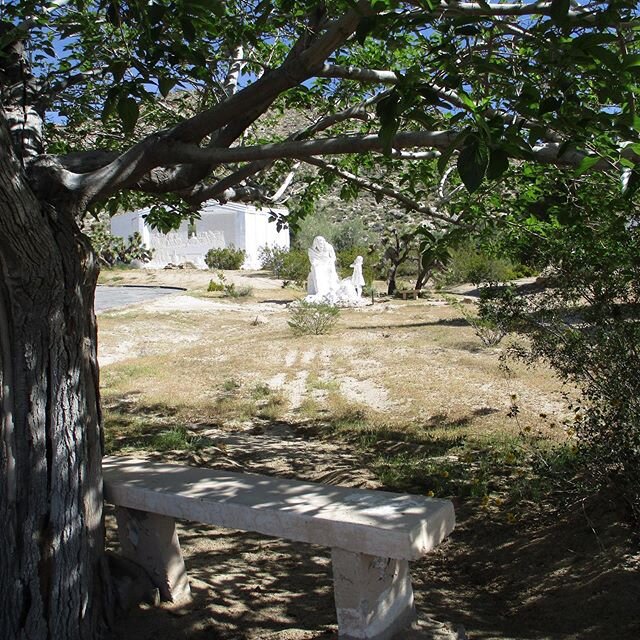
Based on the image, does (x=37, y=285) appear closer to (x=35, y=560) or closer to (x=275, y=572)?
(x=35, y=560)

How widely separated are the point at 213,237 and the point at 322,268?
16.8m

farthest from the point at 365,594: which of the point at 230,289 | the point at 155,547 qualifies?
the point at 230,289

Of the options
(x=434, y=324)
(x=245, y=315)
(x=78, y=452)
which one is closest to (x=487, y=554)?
(x=78, y=452)

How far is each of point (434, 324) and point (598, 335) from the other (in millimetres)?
11873

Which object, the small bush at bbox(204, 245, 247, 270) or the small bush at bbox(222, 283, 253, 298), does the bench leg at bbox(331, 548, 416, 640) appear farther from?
the small bush at bbox(204, 245, 247, 270)

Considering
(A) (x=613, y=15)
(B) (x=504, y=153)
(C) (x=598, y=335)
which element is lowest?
(C) (x=598, y=335)

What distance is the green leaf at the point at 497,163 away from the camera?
2072mm

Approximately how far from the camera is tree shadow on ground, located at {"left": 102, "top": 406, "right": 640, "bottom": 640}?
11.3ft

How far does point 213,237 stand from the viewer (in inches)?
1511

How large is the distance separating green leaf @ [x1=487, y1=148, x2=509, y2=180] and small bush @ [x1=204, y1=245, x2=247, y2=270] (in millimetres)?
34168

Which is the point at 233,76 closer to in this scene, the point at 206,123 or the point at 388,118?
the point at 206,123

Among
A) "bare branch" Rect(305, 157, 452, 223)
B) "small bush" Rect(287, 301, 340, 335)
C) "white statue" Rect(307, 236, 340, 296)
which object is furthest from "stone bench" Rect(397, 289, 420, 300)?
"bare branch" Rect(305, 157, 452, 223)

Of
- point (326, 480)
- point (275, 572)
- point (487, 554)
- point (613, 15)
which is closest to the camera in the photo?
point (613, 15)

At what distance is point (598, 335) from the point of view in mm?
4109
